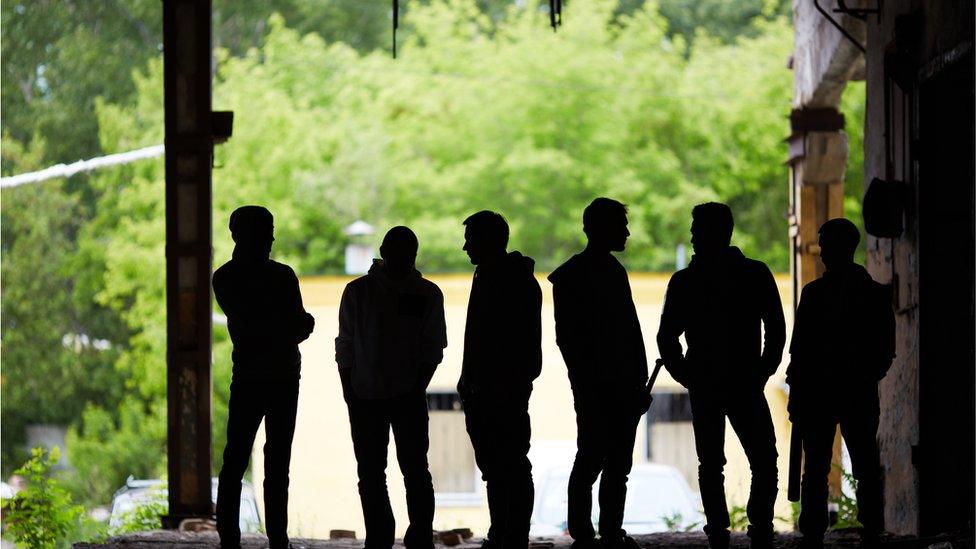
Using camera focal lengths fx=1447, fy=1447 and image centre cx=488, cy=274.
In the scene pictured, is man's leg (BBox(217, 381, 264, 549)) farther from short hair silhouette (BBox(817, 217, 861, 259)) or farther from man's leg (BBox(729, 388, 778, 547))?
short hair silhouette (BBox(817, 217, 861, 259))

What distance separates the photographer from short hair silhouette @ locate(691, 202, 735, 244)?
6.90 metres

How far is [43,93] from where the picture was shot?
118 ft

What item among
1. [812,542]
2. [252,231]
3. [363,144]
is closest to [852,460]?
[812,542]

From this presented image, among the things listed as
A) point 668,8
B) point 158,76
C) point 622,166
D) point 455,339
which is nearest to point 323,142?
point 158,76

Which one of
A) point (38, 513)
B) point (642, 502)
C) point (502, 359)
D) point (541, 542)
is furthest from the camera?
point (642, 502)

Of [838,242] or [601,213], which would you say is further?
[838,242]

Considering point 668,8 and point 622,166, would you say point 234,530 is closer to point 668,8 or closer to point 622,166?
point 622,166

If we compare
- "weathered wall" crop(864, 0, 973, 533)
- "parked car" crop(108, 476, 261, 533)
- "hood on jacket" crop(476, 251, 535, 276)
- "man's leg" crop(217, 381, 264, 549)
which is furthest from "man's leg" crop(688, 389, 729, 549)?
"parked car" crop(108, 476, 261, 533)

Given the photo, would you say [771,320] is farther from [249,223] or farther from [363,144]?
[363,144]

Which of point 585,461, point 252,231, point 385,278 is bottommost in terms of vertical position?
point 585,461

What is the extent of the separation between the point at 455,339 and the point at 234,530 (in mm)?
12593

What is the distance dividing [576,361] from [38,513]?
641 cm

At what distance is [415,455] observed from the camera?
7160mm

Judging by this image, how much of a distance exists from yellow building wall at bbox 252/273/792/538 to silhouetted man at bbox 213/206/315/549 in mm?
12447
